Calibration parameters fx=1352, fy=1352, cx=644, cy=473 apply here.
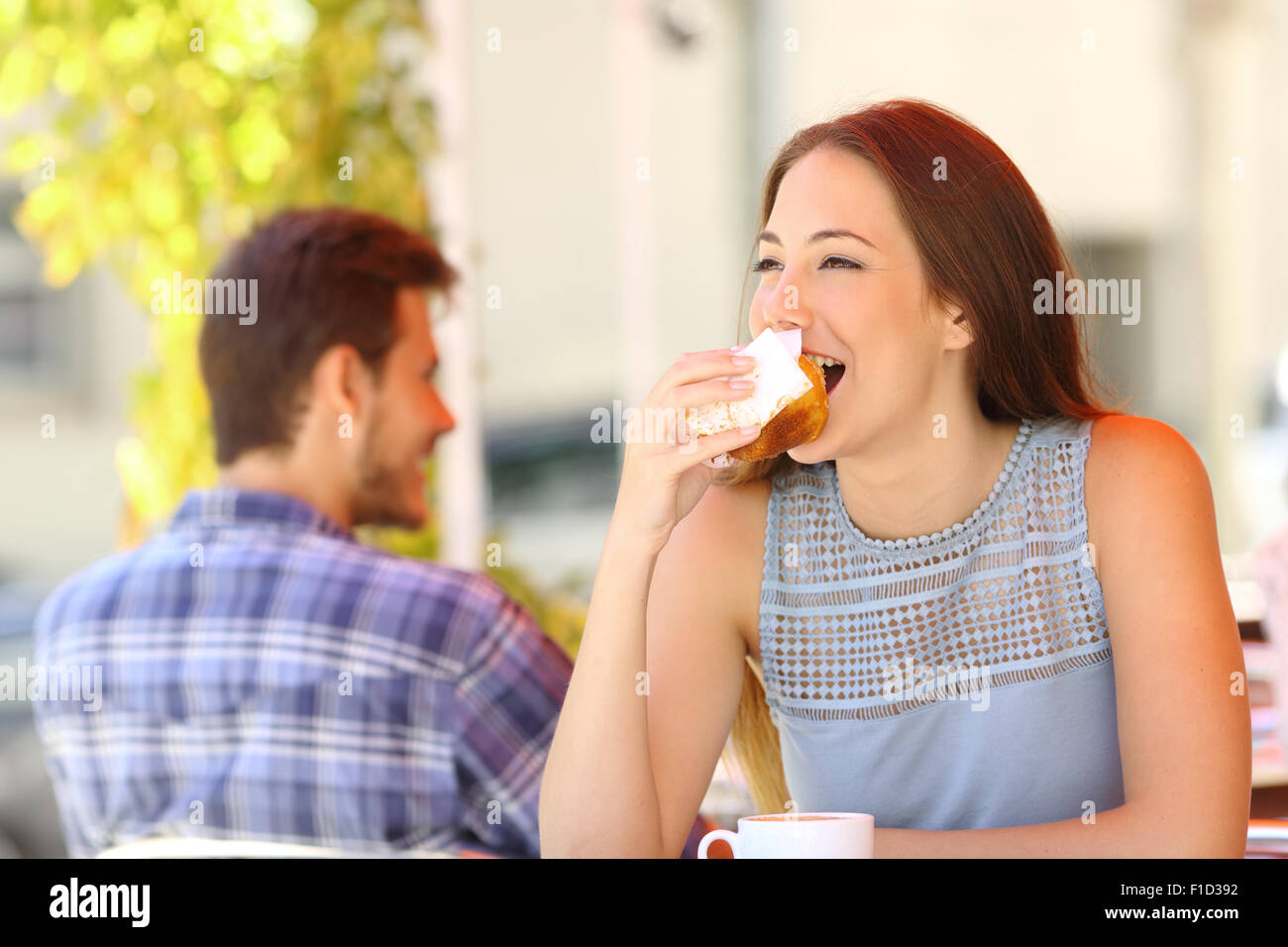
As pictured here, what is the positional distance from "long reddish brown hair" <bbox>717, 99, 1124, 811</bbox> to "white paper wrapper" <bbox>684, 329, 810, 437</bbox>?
38 cm

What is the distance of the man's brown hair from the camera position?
2590 millimetres

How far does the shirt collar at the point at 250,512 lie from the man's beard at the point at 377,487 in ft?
0.63

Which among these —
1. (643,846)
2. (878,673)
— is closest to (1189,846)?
(878,673)

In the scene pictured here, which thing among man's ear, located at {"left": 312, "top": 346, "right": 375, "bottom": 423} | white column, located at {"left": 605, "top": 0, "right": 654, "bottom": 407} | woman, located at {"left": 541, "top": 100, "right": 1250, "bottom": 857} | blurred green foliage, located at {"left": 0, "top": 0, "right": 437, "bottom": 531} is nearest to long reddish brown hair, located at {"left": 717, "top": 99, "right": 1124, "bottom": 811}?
woman, located at {"left": 541, "top": 100, "right": 1250, "bottom": 857}

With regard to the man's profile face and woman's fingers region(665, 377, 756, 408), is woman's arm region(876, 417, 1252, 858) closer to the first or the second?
woman's fingers region(665, 377, 756, 408)

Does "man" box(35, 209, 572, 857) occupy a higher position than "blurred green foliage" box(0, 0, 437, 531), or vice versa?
"blurred green foliage" box(0, 0, 437, 531)

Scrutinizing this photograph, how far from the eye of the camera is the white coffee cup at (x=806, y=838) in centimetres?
118

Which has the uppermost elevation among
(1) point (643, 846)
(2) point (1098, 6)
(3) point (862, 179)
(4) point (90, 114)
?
(2) point (1098, 6)

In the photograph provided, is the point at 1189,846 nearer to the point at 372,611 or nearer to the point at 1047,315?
the point at 1047,315

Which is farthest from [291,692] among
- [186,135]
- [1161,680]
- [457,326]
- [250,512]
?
[186,135]

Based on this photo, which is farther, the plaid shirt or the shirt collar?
the shirt collar

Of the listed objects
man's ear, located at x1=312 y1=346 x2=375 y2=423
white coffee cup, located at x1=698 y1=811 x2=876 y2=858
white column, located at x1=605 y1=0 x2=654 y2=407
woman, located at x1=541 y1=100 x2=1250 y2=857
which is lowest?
white coffee cup, located at x1=698 y1=811 x2=876 y2=858
